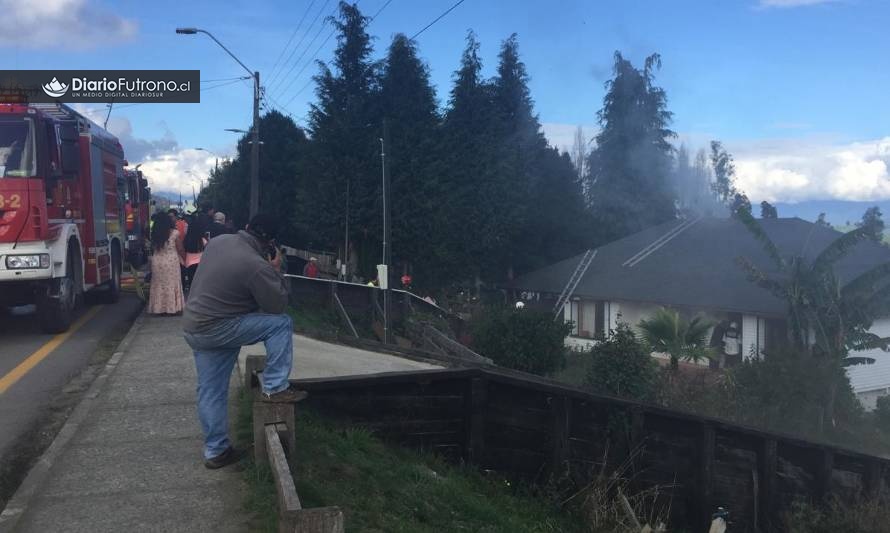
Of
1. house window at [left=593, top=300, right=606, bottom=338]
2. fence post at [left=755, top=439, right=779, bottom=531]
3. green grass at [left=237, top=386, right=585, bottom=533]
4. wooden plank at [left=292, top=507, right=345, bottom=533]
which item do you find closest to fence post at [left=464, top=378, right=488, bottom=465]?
green grass at [left=237, top=386, right=585, bottom=533]

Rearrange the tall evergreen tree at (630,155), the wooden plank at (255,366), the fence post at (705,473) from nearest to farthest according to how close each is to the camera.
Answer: the wooden plank at (255,366) < the fence post at (705,473) < the tall evergreen tree at (630,155)

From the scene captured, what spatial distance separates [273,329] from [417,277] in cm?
3357

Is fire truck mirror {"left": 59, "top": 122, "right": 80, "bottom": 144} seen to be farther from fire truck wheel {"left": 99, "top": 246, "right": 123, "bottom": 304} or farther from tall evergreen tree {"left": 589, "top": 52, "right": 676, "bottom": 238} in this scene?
tall evergreen tree {"left": 589, "top": 52, "right": 676, "bottom": 238}

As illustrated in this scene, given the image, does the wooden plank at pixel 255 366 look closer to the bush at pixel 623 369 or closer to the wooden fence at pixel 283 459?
the wooden fence at pixel 283 459

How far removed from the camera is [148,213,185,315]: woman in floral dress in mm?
12383

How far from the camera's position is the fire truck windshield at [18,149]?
10.5 m

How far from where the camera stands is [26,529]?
4.64 m

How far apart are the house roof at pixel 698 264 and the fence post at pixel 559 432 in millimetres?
17194

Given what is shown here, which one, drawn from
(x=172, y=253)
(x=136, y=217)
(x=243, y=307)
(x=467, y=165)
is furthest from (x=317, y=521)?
(x=467, y=165)

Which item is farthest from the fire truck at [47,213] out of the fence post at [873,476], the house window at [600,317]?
the house window at [600,317]

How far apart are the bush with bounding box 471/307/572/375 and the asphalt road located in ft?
25.6

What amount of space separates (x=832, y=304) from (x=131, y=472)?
1794 cm

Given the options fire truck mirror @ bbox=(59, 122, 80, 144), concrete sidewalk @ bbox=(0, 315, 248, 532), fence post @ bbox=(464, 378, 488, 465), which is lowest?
fence post @ bbox=(464, 378, 488, 465)

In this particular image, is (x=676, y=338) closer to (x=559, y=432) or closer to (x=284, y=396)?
(x=559, y=432)
